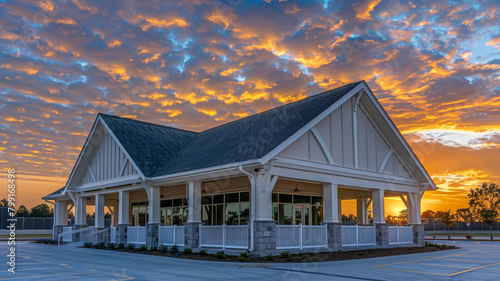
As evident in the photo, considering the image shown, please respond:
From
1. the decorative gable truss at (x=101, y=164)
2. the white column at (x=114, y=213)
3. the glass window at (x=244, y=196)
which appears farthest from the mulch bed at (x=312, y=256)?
the white column at (x=114, y=213)

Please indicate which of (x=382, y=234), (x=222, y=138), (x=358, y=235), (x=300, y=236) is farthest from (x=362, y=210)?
(x=300, y=236)

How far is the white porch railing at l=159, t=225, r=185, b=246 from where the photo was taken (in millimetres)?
21984

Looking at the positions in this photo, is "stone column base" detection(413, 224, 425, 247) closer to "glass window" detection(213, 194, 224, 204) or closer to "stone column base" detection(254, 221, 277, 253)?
"glass window" detection(213, 194, 224, 204)

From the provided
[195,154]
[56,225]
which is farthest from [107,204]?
[195,154]

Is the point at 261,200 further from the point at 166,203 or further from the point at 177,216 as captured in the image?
the point at 166,203

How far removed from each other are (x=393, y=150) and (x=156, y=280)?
17.6m

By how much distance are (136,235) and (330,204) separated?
37.1ft

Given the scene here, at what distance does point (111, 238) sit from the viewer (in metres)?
27.2

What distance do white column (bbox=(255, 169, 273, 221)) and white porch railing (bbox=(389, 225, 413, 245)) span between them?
32.1 feet

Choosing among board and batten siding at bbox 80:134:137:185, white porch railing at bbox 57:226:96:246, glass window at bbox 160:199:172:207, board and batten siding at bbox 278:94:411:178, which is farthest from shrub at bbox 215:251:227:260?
white porch railing at bbox 57:226:96:246

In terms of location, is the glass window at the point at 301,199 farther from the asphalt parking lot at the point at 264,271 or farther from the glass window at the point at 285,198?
the asphalt parking lot at the point at 264,271

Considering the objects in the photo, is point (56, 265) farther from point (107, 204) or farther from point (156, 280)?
point (107, 204)

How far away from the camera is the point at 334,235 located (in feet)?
67.5

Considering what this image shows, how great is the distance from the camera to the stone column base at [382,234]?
23438 millimetres
